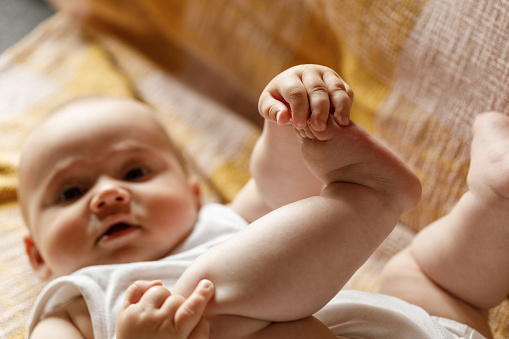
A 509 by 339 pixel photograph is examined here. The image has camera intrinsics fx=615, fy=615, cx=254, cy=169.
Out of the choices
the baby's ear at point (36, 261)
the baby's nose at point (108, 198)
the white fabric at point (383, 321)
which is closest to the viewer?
the white fabric at point (383, 321)

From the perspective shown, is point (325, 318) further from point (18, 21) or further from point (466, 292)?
point (18, 21)

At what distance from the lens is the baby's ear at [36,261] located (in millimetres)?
1130

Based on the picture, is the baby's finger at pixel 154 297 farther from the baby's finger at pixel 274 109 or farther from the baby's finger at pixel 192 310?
the baby's finger at pixel 274 109

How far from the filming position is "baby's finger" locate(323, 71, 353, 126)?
0.75 meters

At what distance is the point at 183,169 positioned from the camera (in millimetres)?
1192

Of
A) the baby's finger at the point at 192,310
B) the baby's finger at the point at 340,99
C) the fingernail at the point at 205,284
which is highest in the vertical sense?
the baby's finger at the point at 340,99

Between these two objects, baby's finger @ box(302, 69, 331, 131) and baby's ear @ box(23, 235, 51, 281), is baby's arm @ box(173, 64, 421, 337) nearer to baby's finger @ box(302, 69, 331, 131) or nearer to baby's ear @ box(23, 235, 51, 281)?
baby's finger @ box(302, 69, 331, 131)

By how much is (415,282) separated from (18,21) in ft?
4.29

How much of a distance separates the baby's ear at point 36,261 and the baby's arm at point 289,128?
0.37m

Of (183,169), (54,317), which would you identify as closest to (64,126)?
(183,169)

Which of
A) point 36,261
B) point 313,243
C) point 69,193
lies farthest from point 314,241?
point 36,261

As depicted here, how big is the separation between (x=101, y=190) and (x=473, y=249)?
0.59 m

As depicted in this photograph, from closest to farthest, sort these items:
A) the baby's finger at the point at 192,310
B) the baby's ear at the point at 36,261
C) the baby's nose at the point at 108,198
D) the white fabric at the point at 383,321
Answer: the baby's finger at the point at 192,310 → the white fabric at the point at 383,321 → the baby's nose at the point at 108,198 → the baby's ear at the point at 36,261

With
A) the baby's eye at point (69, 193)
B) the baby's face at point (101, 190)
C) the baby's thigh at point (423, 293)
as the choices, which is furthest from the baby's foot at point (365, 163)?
the baby's eye at point (69, 193)
